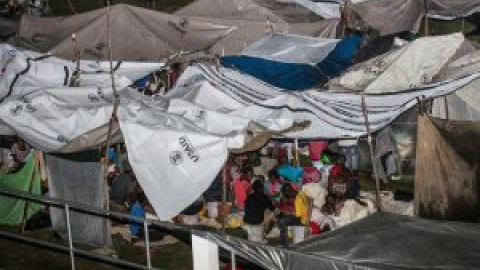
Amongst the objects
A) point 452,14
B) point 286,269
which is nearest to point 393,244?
point 286,269

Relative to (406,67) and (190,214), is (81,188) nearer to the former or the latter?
(190,214)

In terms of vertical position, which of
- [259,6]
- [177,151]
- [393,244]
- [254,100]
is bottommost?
[393,244]

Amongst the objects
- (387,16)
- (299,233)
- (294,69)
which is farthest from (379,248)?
(387,16)

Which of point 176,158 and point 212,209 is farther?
point 212,209

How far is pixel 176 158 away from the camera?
15422 millimetres

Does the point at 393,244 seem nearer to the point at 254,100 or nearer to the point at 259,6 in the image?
the point at 254,100

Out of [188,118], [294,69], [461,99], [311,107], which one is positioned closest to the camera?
[188,118]

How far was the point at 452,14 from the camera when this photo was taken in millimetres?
30875

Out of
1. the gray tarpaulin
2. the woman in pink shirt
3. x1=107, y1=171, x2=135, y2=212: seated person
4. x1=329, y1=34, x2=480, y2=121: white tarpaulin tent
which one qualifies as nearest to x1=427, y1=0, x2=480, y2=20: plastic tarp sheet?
x1=329, y1=34, x2=480, y2=121: white tarpaulin tent

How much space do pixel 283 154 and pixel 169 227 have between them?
10515mm

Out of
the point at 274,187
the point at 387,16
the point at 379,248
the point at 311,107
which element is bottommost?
the point at 379,248

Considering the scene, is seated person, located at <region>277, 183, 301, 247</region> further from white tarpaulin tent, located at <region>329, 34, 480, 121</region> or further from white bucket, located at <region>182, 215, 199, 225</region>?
white tarpaulin tent, located at <region>329, 34, 480, 121</region>

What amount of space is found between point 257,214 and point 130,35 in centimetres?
957

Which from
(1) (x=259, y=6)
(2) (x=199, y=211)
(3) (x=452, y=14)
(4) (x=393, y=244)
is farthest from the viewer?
(3) (x=452, y=14)
